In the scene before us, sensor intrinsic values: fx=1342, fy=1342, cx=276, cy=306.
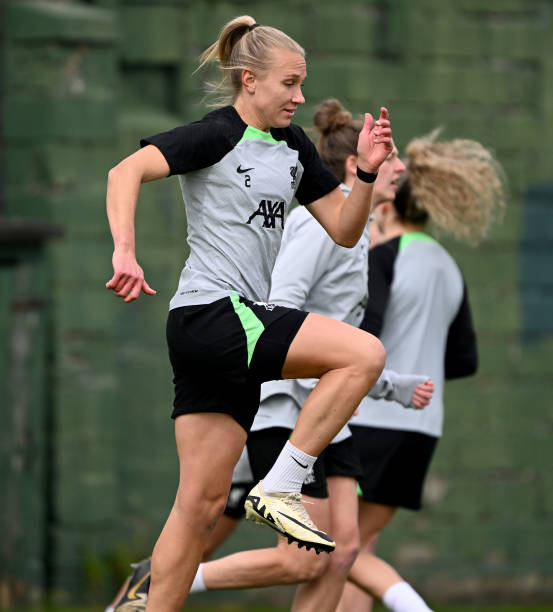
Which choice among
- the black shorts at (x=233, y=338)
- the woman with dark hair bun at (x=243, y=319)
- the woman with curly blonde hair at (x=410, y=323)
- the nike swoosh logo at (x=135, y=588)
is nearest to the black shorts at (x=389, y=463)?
the woman with curly blonde hair at (x=410, y=323)

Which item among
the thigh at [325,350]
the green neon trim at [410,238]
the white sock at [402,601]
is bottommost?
the white sock at [402,601]

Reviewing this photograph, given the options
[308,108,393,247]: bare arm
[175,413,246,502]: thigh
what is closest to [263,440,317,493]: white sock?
[175,413,246,502]: thigh

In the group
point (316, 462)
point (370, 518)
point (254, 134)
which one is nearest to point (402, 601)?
point (370, 518)

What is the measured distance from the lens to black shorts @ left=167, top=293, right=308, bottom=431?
3730 mm

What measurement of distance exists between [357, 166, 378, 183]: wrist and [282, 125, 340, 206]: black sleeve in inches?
8.2

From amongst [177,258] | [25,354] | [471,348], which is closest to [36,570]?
[25,354]

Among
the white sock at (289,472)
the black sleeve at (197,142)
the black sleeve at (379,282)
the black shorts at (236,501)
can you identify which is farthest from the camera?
the black shorts at (236,501)

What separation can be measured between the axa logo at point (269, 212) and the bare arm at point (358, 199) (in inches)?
9.6

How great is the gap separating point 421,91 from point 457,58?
0.29 metres

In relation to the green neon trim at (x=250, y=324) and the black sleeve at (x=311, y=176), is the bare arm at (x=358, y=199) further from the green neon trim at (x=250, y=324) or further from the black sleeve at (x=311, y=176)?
the green neon trim at (x=250, y=324)

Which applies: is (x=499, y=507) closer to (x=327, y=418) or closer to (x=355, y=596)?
(x=355, y=596)

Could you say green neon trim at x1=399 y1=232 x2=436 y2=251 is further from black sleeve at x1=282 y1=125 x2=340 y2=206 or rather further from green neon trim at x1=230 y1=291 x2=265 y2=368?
green neon trim at x1=230 y1=291 x2=265 y2=368

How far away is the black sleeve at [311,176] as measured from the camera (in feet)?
13.4

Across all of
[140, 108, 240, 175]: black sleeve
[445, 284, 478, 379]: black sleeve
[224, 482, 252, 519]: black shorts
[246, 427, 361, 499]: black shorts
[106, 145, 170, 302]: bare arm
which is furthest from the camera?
[445, 284, 478, 379]: black sleeve
